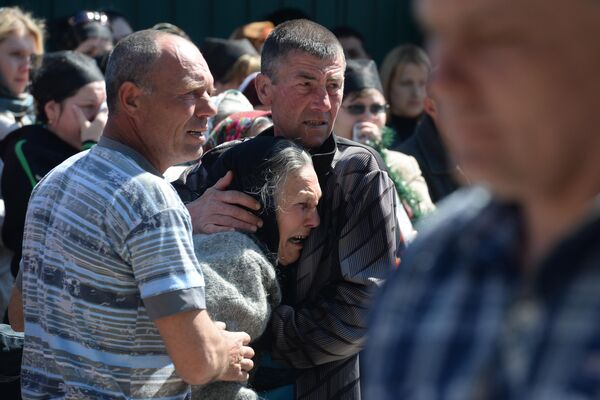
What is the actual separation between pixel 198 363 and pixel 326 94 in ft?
4.06

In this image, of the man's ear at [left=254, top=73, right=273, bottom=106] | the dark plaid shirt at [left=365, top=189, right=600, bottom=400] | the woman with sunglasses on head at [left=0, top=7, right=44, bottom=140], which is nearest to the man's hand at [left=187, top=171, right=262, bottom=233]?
the man's ear at [left=254, top=73, right=273, bottom=106]

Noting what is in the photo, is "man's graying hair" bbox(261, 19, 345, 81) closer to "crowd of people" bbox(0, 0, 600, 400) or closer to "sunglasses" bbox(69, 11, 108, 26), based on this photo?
"crowd of people" bbox(0, 0, 600, 400)

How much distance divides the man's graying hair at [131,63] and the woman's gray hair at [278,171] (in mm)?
518

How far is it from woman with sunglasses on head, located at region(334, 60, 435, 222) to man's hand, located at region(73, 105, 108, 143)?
1260 mm

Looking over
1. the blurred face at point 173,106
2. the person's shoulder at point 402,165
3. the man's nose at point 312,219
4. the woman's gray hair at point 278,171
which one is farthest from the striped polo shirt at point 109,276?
the person's shoulder at point 402,165

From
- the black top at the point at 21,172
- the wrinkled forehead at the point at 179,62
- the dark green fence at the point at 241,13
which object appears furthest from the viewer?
the dark green fence at the point at 241,13

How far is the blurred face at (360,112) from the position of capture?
4984 mm

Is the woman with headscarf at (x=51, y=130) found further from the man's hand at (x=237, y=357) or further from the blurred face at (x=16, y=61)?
the man's hand at (x=237, y=357)

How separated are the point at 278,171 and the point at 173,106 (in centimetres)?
45

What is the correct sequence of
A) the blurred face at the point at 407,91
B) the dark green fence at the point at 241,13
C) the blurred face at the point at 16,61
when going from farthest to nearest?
the dark green fence at the point at 241,13, the blurred face at the point at 407,91, the blurred face at the point at 16,61

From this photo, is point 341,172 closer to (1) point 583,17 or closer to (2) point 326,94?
(2) point 326,94

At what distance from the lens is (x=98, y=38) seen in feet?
19.2

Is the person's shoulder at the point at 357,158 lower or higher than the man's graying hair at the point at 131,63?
lower

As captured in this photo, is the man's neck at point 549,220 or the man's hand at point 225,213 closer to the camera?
the man's neck at point 549,220
